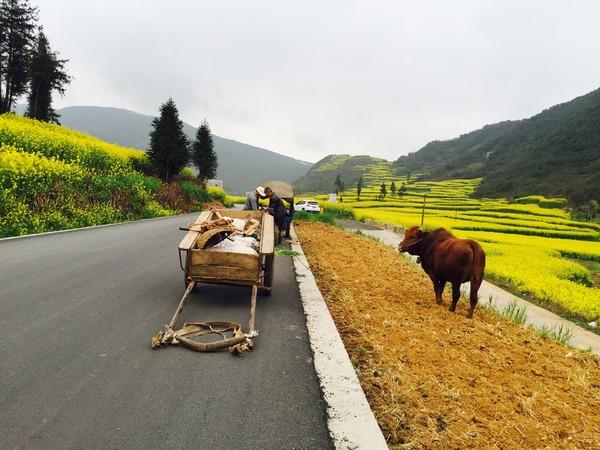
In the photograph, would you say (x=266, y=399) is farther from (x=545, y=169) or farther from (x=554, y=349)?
(x=545, y=169)

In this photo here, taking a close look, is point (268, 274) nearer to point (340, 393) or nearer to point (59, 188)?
point (340, 393)

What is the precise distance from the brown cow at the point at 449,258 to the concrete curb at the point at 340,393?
2561mm

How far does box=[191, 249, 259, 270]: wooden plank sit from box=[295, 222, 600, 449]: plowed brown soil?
1345mm

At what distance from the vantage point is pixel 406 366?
3.59 metres

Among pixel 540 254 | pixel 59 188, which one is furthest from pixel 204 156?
pixel 540 254

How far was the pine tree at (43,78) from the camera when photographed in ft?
132

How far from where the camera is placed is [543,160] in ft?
304

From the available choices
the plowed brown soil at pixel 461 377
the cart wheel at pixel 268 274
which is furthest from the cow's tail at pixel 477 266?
the cart wheel at pixel 268 274

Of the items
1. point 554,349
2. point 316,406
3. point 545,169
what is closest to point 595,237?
point 554,349

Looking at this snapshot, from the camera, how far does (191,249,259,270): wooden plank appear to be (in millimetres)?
4867

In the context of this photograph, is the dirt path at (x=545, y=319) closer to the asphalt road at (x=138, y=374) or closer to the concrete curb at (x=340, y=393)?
the concrete curb at (x=340, y=393)

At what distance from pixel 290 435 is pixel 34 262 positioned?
653cm

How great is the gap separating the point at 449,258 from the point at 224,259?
3.64 metres

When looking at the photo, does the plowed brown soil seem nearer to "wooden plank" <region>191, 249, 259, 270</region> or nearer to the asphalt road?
the asphalt road
